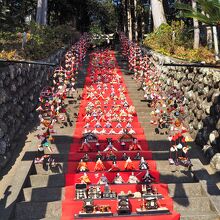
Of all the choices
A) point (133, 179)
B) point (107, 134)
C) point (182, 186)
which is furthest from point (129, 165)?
point (107, 134)

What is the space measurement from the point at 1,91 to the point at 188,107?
649cm

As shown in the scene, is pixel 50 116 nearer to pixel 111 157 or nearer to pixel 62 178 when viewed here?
pixel 111 157

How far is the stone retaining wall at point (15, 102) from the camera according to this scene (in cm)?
1112

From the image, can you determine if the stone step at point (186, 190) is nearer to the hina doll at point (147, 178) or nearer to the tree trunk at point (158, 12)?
the hina doll at point (147, 178)

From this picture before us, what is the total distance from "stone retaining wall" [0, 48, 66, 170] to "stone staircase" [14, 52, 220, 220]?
1330 millimetres

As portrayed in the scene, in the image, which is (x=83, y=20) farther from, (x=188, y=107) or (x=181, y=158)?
(x=181, y=158)

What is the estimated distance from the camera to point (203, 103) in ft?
40.8

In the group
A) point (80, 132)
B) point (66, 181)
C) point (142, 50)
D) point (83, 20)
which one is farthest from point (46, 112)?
point (83, 20)

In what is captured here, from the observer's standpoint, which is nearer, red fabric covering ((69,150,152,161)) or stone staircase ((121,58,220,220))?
stone staircase ((121,58,220,220))

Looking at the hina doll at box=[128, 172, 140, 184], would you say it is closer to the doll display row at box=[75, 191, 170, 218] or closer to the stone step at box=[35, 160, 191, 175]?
the doll display row at box=[75, 191, 170, 218]

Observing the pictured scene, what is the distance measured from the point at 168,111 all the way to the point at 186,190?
4681 millimetres

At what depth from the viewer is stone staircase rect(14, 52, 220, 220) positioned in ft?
28.2

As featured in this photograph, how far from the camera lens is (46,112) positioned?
14.5m

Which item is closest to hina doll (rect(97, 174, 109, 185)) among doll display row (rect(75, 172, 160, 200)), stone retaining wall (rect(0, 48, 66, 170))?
doll display row (rect(75, 172, 160, 200))
